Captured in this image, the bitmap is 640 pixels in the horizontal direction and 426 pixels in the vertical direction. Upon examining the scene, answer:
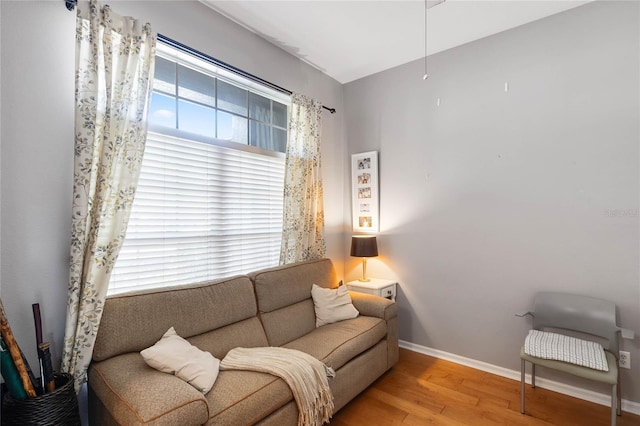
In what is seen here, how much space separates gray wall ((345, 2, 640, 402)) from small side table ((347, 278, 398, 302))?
0.11 meters

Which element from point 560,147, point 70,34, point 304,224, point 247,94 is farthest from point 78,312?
point 560,147

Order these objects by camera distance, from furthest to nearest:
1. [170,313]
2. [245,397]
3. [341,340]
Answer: [341,340] < [170,313] < [245,397]

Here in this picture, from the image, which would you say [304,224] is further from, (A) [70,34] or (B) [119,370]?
(A) [70,34]

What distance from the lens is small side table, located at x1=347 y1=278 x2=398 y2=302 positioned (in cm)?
298

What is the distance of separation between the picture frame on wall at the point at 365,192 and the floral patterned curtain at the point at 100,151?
2220 mm

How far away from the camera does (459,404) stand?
222cm

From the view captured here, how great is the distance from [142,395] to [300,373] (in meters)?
0.78

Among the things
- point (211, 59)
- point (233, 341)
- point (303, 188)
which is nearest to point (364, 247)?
point (303, 188)

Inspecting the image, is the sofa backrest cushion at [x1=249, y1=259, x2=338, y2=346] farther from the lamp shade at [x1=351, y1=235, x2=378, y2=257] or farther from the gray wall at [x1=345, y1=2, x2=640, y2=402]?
the gray wall at [x1=345, y1=2, x2=640, y2=402]

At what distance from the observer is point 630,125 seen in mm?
2131

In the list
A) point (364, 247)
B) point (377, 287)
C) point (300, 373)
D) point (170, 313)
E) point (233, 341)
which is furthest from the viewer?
point (364, 247)

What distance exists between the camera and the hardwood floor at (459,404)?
6.71 feet

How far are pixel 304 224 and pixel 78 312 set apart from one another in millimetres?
1828

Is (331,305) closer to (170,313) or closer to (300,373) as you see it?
(300,373)
